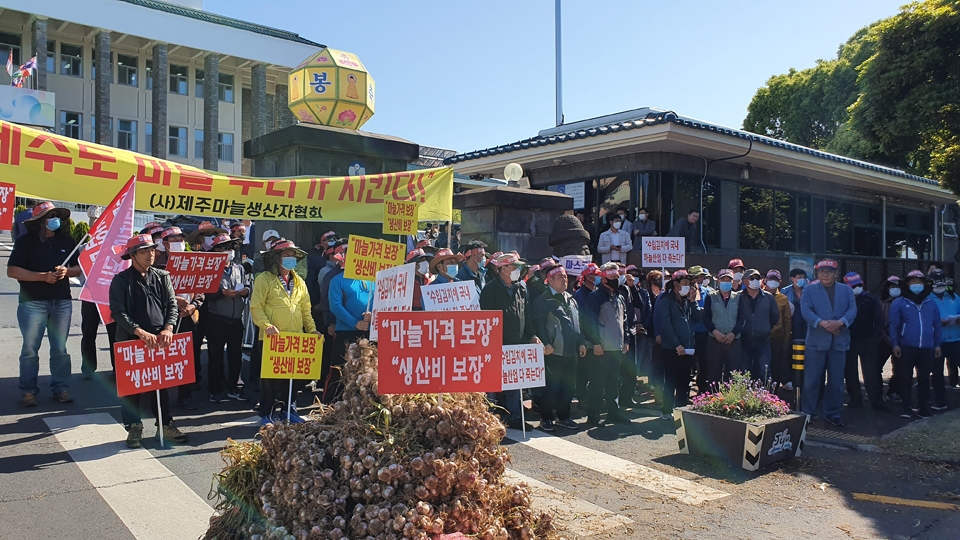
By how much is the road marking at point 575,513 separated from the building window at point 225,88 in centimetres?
4444

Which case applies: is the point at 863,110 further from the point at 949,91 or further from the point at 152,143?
the point at 152,143

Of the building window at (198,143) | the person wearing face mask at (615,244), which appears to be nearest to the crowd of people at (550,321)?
the person wearing face mask at (615,244)

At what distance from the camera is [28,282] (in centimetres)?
776

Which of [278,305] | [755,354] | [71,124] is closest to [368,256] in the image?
[278,305]

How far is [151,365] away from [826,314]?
8211mm

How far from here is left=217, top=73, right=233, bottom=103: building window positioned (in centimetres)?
4509

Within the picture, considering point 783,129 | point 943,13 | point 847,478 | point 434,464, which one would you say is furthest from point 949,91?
point 783,129

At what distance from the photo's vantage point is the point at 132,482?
5.62 m

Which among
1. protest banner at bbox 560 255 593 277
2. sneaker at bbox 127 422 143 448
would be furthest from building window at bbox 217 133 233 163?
sneaker at bbox 127 422 143 448

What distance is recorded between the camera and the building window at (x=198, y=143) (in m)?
43.1

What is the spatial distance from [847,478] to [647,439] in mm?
2105

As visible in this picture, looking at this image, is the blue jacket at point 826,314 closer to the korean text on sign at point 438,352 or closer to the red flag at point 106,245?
the korean text on sign at point 438,352

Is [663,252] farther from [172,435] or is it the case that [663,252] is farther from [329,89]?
[172,435]

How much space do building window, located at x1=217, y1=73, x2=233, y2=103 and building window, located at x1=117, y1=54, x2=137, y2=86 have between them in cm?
494
